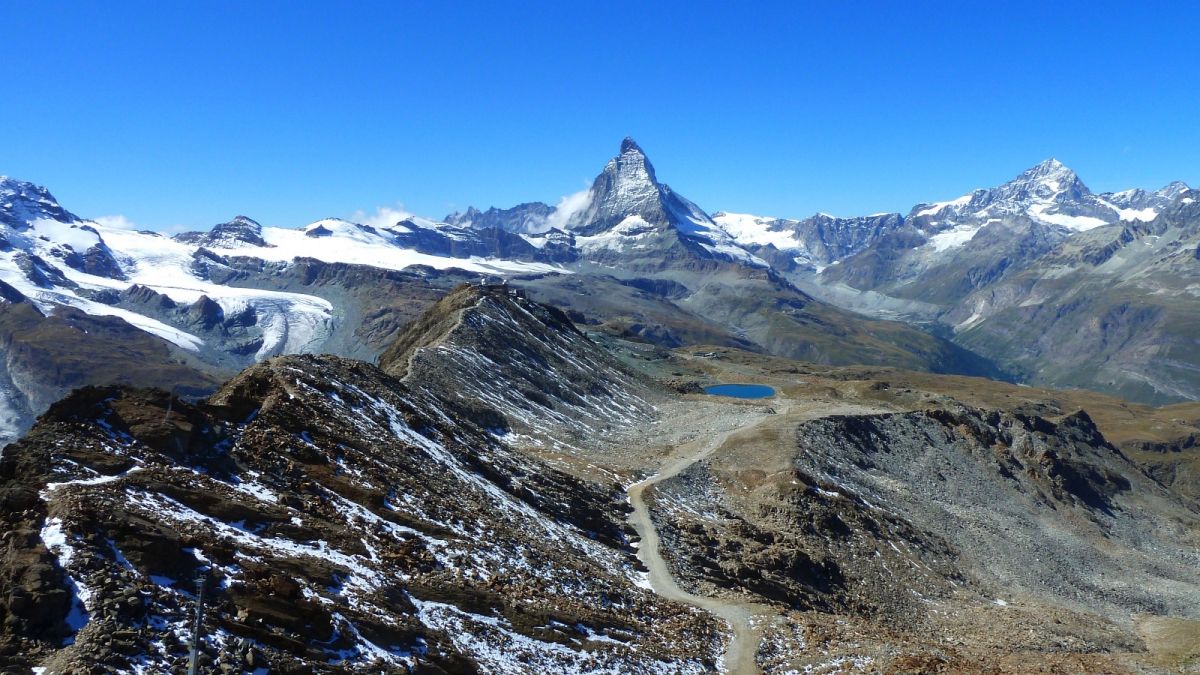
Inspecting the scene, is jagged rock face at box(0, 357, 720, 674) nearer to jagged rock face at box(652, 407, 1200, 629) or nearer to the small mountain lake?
jagged rock face at box(652, 407, 1200, 629)

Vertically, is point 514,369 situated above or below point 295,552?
above

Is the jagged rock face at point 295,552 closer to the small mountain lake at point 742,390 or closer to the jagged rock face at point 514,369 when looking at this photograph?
the jagged rock face at point 514,369

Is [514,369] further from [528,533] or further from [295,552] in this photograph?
[295,552]

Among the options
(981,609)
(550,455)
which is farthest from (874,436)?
(550,455)

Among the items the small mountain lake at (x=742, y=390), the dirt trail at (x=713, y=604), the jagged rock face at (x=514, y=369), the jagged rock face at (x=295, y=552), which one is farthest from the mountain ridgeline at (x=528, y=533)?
the small mountain lake at (x=742, y=390)

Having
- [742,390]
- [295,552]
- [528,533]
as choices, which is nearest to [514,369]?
[528,533]

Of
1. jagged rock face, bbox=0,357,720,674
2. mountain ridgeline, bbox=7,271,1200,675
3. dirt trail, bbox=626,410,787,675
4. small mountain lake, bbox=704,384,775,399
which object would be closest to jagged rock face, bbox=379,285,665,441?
mountain ridgeline, bbox=7,271,1200,675

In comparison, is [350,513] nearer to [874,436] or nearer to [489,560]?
[489,560]
